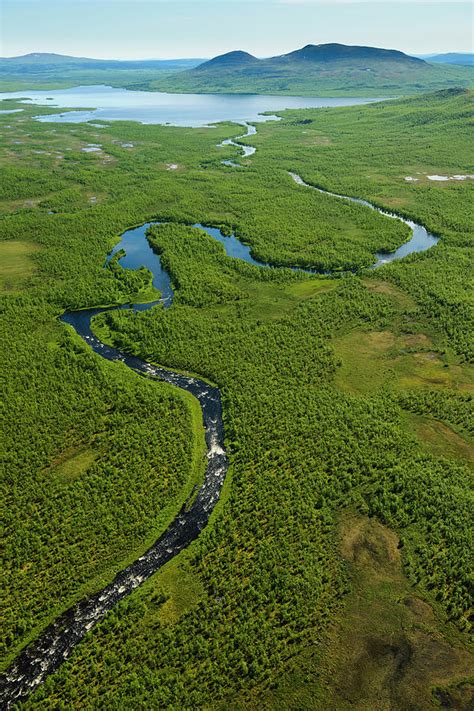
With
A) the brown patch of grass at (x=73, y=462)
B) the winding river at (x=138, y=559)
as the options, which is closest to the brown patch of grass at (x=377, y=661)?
the winding river at (x=138, y=559)

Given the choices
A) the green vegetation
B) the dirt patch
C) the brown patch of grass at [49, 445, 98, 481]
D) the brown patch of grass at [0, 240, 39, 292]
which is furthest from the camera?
the brown patch of grass at [0, 240, 39, 292]

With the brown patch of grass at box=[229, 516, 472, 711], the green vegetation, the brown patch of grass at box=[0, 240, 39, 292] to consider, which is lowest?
the brown patch of grass at box=[229, 516, 472, 711]

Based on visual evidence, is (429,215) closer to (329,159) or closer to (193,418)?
(329,159)

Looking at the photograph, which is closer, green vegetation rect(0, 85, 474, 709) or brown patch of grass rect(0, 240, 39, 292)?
green vegetation rect(0, 85, 474, 709)

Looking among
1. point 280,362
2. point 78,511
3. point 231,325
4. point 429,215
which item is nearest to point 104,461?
point 78,511

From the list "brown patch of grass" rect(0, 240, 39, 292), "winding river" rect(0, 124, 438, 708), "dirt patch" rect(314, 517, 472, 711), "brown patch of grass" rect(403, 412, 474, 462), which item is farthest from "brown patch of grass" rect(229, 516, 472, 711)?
"brown patch of grass" rect(0, 240, 39, 292)

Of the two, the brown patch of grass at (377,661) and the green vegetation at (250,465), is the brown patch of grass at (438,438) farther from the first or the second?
the brown patch of grass at (377,661)

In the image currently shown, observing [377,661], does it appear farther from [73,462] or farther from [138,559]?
[73,462]

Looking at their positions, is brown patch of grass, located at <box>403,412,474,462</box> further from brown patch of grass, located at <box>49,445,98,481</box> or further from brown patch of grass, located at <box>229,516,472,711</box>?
brown patch of grass, located at <box>49,445,98,481</box>
